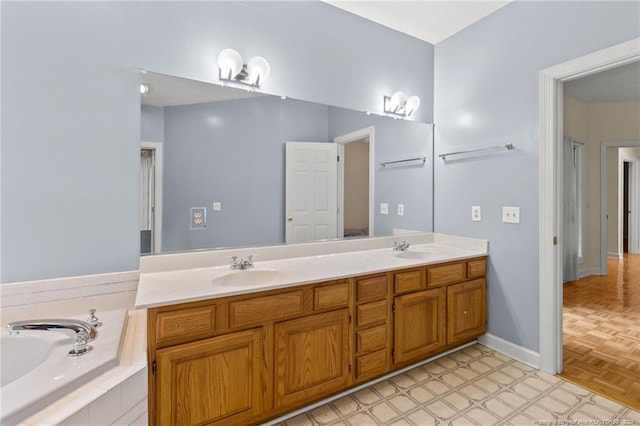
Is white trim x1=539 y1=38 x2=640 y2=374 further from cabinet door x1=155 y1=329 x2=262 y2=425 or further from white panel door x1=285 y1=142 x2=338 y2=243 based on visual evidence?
cabinet door x1=155 y1=329 x2=262 y2=425

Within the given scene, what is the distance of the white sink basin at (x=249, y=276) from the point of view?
1.83 metres

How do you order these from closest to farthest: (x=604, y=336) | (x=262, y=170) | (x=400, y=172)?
1. (x=262, y=170)
2. (x=604, y=336)
3. (x=400, y=172)

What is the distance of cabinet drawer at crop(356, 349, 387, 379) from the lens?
1.88 meters

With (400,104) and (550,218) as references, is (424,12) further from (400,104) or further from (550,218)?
(550,218)

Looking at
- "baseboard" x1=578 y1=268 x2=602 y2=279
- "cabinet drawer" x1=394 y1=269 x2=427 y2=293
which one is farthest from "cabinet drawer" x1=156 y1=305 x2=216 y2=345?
"baseboard" x1=578 y1=268 x2=602 y2=279

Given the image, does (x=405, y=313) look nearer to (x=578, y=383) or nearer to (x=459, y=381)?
(x=459, y=381)

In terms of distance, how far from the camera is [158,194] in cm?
186

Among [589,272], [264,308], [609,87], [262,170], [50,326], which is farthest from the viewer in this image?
[589,272]

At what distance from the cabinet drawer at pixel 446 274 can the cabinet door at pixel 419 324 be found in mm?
68

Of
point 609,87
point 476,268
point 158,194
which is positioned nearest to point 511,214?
Result: point 476,268

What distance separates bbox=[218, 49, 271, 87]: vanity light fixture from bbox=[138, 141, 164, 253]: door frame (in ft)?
1.98

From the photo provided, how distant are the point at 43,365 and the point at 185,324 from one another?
47 cm

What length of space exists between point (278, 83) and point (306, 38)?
1.42 feet

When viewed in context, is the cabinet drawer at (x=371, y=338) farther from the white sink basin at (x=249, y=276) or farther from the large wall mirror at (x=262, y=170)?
the large wall mirror at (x=262, y=170)
